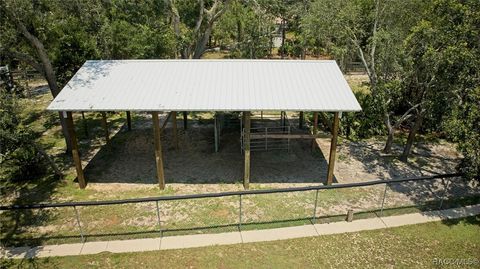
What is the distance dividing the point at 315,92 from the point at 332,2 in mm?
6784

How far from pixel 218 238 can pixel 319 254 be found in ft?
9.94

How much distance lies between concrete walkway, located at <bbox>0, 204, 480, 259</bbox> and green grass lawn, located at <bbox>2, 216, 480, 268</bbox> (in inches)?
8.8

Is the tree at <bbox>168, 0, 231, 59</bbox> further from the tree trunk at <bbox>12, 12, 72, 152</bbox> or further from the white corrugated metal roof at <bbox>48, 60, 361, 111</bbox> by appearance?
the tree trunk at <bbox>12, 12, 72, 152</bbox>

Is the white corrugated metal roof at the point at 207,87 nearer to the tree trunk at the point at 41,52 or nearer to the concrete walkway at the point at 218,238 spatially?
the tree trunk at the point at 41,52

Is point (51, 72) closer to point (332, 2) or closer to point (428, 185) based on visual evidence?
point (332, 2)

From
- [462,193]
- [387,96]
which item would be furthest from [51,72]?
[462,193]

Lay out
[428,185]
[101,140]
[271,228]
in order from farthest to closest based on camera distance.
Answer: [101,140], [428,185], [271,228]

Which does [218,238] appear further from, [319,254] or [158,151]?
[158,151]

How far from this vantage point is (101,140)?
18.5 metres

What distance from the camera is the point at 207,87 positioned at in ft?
45.0

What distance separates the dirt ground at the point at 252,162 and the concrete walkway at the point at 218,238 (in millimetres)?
2946

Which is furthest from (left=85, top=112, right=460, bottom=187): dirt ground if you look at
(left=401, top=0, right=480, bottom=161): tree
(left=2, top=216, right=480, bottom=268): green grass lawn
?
(left=2, top=216, right=480, bottom=268): green grass lawn

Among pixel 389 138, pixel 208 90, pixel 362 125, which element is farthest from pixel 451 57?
pixel 208 90

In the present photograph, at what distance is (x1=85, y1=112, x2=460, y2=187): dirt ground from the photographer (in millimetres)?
14773
